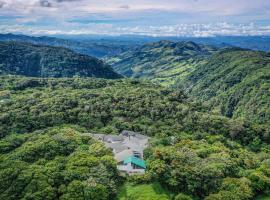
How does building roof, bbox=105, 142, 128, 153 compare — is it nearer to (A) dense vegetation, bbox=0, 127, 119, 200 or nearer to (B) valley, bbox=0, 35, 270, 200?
(B) valley, bbox=0, 35, 270, 200

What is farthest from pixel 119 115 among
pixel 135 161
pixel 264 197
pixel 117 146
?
pixel 264 197

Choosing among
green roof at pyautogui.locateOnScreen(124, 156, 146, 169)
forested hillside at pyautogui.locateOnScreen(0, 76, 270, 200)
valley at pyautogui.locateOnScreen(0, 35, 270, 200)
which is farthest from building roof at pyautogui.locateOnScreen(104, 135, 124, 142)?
green roof at pyautogui.locateOnScreen(124, 156, 146, 169)

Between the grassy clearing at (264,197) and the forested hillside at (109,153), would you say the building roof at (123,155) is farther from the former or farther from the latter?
the grassy clearing at (264,197)

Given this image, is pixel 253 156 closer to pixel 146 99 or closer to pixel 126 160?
pixel 126 160

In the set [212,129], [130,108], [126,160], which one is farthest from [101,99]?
[126,160]

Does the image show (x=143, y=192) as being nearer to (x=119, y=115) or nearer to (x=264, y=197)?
(x=264, y=197)

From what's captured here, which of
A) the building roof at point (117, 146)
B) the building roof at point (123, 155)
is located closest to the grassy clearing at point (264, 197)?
the building roof at point (123, 155)
